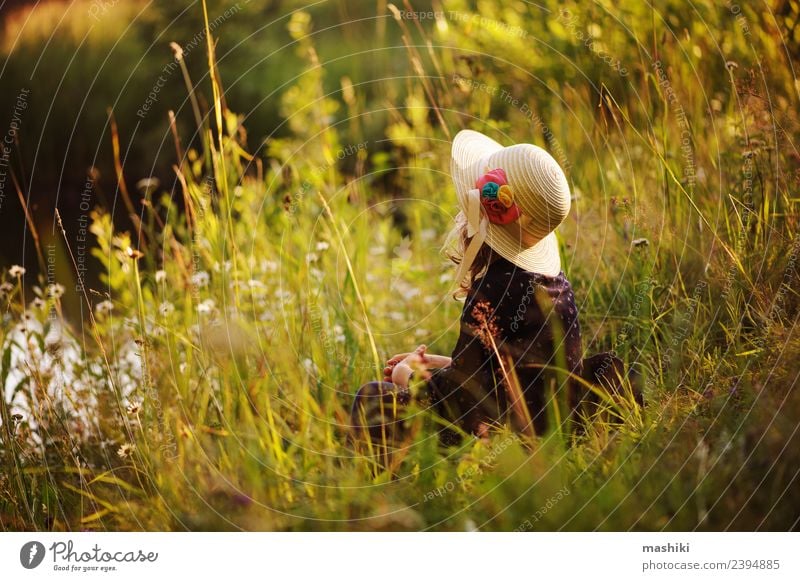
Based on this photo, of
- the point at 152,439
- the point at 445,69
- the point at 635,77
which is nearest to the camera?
the point at 152,439

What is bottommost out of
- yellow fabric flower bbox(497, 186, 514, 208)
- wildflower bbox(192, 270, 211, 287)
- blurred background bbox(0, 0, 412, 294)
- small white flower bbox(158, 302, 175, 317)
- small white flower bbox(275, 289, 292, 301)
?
small white flower bbox(275, 289, 292, 301)

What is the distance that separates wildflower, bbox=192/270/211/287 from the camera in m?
2.26

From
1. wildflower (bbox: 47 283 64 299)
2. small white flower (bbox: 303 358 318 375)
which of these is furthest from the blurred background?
small white flower (bbox: 303 358 318 375)

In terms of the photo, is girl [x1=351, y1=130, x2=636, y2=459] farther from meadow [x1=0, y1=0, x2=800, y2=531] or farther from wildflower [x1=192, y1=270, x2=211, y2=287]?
wildflower [x1=192, y1=270, x2=211, y2=287]

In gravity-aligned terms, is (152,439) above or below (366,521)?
above

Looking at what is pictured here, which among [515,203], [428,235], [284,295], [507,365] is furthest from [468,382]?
[428,235]

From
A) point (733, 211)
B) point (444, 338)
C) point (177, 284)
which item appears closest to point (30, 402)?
point (177, 284)

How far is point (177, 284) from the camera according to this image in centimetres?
246

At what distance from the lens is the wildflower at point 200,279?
226 centimetres

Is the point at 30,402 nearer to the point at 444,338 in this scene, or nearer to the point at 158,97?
the point at 444,338

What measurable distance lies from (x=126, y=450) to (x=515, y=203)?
1066 mm

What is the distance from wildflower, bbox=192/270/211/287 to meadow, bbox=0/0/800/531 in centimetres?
2
